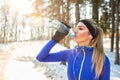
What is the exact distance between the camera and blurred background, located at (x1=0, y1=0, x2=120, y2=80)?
19422 mm

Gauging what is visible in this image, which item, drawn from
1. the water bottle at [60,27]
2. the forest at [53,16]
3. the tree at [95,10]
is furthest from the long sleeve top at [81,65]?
the tree at [95,10]

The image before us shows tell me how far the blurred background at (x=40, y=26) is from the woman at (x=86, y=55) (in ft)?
1.03

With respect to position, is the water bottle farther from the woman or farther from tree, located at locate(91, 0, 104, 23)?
tree, located at locate(91, 0, 104, 23)

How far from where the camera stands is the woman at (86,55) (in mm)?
2814

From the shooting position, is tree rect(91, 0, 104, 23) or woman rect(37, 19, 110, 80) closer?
woman rect(37, 19, 110, 80)

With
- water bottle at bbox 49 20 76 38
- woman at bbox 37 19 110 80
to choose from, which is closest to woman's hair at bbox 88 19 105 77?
woman at bbox 37 19 110 80

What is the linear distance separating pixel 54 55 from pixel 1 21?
249 feet

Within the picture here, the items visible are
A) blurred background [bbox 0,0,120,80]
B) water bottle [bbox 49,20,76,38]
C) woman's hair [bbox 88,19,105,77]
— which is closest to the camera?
woman's hair [bbox 88,19,105,77]

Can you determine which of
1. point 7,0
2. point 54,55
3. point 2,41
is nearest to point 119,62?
point 54,55

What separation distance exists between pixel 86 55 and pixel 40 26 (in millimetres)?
82674

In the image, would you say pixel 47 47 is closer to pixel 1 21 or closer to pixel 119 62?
pixel 119 62

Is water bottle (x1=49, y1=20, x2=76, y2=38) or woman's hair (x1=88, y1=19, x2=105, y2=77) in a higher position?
water bottle (x1=49, y1=20, x2=76, y2=38)

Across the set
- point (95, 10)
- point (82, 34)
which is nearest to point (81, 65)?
point (82, 34)

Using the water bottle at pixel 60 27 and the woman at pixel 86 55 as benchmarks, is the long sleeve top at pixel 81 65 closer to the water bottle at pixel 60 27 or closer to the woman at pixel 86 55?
the woman at pixel 86 55
